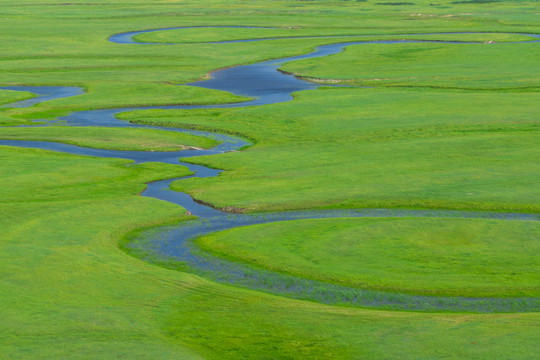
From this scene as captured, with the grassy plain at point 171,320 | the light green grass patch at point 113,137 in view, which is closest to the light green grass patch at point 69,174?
the light green grass patch at point 113,137

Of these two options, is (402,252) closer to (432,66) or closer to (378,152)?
(378,152)

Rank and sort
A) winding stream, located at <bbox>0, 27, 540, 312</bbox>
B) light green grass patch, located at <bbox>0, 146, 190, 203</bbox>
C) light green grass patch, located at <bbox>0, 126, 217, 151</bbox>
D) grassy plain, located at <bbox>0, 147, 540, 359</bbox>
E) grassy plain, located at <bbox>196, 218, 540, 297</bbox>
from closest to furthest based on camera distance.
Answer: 1. grassy plain, located at <bbox>0, 147, 540, 359</bbox>
2. winding stream, located at <bbox>0, 27, 540, 312</bbox>
3. grassy plain, located at <bbox>196, 218, 540, 297</bbox>
4. light green grass patch, located at <bbox>0, 146, 190, 203</bbox>
5. light green grass patch, located at <bbox>0, 126, 217, 151</bbox>

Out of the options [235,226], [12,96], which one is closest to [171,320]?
[235,226]

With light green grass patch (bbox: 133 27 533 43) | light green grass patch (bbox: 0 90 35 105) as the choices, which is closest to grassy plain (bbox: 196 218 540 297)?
light green grass patch (bbox: 0 90 35 105)

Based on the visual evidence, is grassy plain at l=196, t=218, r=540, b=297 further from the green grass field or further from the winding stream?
the winding stream

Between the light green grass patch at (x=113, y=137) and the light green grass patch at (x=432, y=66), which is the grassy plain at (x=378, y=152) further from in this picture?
the light green grass patch at (x=432, y=66)

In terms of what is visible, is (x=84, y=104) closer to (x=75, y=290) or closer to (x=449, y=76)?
(x=449, y=76)
